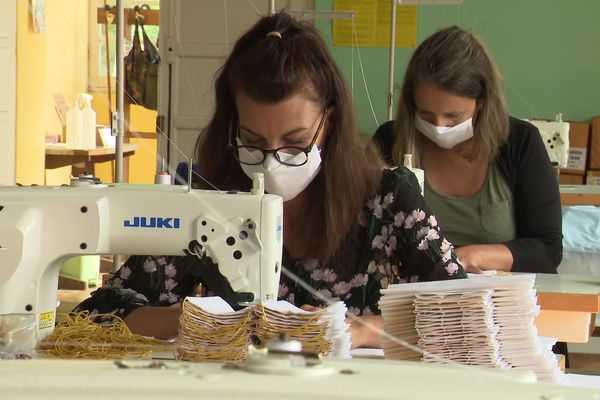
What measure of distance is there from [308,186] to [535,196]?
0.98 metres

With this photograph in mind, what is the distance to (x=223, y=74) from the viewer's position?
182 cm

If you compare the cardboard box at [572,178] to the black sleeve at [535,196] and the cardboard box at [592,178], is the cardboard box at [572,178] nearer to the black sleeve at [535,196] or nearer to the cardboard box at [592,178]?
the cardboard box at [592,178]

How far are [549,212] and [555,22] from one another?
295 cm

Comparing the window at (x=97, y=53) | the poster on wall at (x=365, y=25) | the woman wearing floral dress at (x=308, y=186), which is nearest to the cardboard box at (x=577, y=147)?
the poster on wall at (x=365, y=25)

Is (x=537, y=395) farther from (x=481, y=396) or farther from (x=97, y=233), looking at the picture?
(x=97, y=233)

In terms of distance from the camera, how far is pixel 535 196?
254cm

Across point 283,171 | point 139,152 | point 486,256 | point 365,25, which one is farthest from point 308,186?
Result: point 139,152

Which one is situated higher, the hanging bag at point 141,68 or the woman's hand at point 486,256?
the hanging bag at point 141,68

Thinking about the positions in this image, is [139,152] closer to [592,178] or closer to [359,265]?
[592,178]

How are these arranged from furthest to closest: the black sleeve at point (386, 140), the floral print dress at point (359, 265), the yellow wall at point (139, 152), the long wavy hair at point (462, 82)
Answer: the yellow wall at point (139, 152) → the black sleeve at point (386, 140) → the long wavy hair at point (462, 82) → the floral print dress at point (359, 265)

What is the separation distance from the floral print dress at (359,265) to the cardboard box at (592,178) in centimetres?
336

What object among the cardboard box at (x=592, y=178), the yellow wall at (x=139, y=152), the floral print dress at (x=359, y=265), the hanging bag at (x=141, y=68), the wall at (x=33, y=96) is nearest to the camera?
the floral print dress at (x=359, y=265)

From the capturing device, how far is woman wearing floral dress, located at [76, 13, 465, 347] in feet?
5.45

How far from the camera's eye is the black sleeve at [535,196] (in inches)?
99.9
